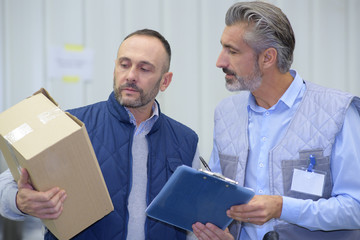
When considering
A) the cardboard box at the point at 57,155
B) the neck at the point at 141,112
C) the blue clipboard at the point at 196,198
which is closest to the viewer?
the cardboard box at the point at 57,155

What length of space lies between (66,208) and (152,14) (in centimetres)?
130

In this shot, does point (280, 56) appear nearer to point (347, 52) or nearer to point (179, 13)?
point (179, 13)

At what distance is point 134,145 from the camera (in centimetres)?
156

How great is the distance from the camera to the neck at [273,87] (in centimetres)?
159

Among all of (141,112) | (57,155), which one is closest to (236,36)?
(141,112)

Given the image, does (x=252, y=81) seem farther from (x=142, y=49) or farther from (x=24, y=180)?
(x=24, y=180)

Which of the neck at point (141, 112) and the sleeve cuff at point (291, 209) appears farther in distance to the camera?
the neck at point (141, 112)

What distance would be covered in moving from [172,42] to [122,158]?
0.92m

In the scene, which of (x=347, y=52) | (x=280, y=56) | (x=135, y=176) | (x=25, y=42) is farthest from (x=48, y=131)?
(x=347, y=52)

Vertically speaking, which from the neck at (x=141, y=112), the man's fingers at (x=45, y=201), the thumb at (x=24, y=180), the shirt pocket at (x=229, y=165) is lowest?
the shirt pocket at (x=229, y=165)

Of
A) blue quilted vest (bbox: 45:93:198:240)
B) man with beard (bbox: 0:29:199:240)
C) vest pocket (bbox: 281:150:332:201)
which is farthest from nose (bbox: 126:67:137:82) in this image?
vest pocket (bbox: 281:150:332:201)

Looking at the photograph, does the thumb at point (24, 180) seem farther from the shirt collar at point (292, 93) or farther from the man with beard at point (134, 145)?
the shirt collar at point (292, 93)

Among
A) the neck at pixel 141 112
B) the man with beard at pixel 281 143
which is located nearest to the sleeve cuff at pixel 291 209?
the man with beard at pixel 281 143

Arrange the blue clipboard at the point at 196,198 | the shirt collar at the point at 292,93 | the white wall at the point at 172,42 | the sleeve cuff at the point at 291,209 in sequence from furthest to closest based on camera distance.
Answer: the white wall at the point at 172,42, the shirt collar at the point at 292,93, the sleeve cuff at the point at 291,209, the blue clipboard at the point at 196,198
